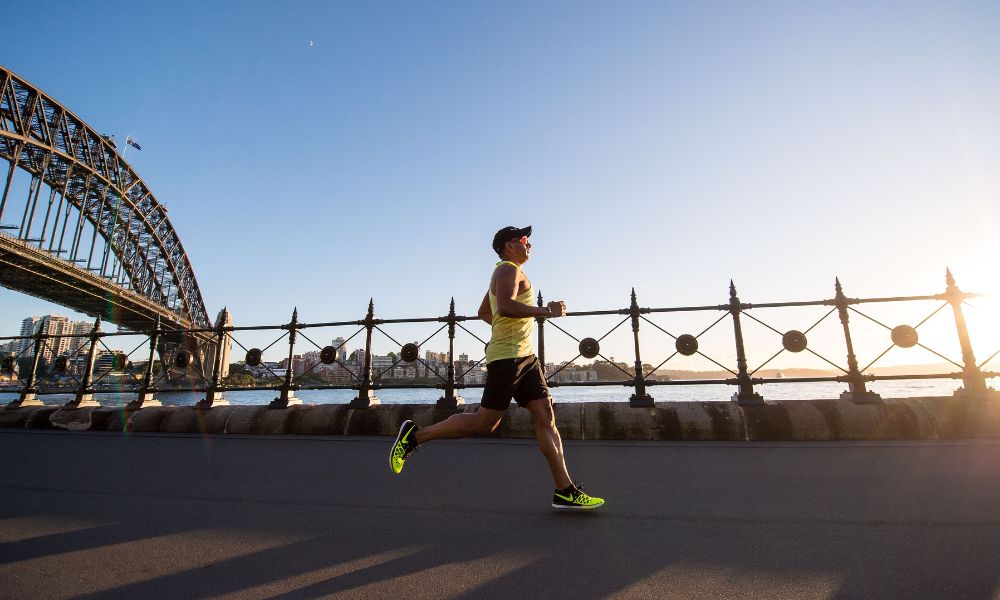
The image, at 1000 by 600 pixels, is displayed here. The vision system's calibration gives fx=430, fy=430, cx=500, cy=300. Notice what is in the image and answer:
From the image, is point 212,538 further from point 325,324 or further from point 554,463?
point 325,324

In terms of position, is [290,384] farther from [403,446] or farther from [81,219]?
[81,219]

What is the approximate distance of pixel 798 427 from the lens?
16.6ft

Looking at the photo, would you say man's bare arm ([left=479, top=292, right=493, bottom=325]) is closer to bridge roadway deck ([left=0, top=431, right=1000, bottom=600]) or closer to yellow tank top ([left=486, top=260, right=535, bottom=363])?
yellow tank top ([left=486, top=260, right=535, bottom=363])

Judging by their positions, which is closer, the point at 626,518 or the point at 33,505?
the point at 626,518

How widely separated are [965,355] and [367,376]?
26.0 ft

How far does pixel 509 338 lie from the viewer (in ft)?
9.79

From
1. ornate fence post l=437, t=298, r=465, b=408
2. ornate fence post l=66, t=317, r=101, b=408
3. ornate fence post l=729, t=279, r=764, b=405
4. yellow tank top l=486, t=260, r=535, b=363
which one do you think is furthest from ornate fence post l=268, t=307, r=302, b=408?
ornate fence post l=729, t=279, r=764, b=405

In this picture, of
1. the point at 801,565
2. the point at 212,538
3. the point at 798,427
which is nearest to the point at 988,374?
the point at 798,427

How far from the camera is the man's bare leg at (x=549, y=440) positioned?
272 centimetres

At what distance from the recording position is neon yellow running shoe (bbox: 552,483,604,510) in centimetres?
260

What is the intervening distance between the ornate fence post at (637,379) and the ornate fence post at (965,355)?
3.55m

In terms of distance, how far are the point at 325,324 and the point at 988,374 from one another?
354 inches

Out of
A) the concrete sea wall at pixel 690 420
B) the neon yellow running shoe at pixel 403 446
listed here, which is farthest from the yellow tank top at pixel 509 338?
the concrete sea wall at pixel 690 420

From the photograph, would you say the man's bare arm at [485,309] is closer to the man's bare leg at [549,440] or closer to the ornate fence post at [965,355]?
the man's bare leg at [549,440]
